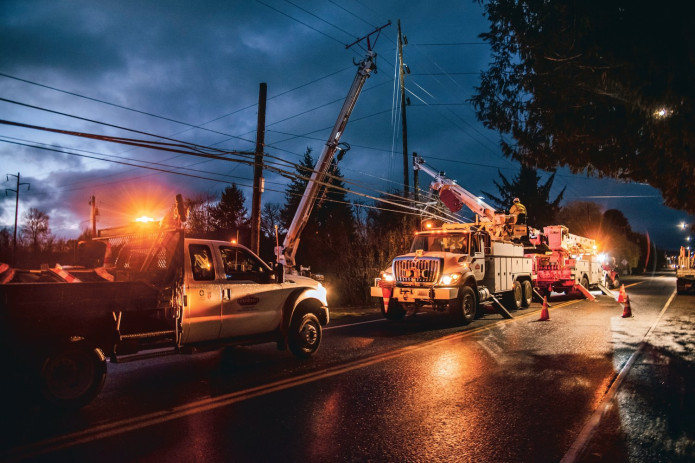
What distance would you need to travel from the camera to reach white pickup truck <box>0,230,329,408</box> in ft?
15.9

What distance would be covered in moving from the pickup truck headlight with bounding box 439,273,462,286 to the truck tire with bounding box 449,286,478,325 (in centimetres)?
37

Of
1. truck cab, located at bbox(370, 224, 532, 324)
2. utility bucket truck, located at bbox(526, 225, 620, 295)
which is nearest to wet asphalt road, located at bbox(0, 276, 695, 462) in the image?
truck cab, located at bbox(370, 224, 532, 324)

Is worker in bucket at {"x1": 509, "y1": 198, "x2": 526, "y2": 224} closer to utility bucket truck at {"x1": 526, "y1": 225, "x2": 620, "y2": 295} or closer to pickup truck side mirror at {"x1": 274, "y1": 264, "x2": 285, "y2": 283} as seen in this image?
utility bucket truck at {"x1": 526, "y1": 225, "x2": 620, "y2": 295}

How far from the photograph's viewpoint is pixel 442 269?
12242 millimetres

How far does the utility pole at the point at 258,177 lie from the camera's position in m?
15.1

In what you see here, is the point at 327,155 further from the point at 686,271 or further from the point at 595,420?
the point at 686,271

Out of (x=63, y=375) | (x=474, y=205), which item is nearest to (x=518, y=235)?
(x=474, y=205)

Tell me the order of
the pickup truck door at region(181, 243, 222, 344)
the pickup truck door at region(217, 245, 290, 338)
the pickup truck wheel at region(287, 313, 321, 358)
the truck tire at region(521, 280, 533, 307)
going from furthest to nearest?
the truck tire at region(521, 280, 533, 307) → the pickup truck wheel at region(287, 313, 321, 358) → the pickup truck door at region(217, 245, 290, 338) → the pickup truck door at region(181, 243, 222, 344)

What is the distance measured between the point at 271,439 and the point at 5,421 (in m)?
2.91

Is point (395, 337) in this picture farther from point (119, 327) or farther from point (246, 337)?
point (119, 327)

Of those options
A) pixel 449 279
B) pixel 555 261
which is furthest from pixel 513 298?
pixel 555 261

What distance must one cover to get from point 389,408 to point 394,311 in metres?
7.74

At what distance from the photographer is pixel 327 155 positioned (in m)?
18.1

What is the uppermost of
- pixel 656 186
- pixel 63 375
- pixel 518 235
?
pixel 656 186
